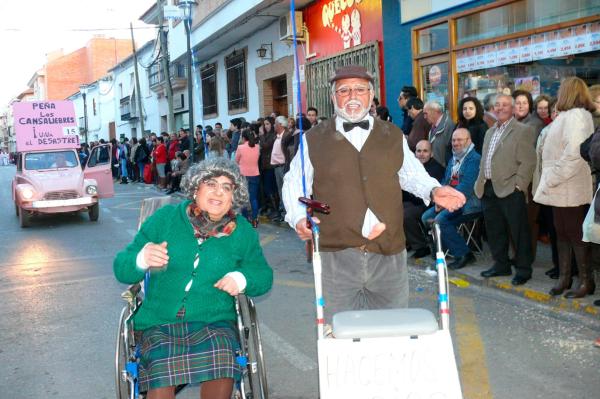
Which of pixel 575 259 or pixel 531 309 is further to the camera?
pixel 575 259

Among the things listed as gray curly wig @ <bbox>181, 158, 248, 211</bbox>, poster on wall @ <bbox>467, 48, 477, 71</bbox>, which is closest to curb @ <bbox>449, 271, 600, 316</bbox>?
gray curly wig @ <bbox>181, 158, 248, 211</bbox>

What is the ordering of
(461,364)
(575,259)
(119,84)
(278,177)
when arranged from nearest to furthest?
(461,364) < (575,259) < (278,177) < (119,84)

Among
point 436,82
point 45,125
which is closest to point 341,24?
point 436,82

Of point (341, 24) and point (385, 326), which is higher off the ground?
point (341, 24)

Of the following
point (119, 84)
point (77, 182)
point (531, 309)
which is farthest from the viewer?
point (119, 84)

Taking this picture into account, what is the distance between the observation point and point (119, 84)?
43.5m

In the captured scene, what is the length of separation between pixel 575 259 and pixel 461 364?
236cm

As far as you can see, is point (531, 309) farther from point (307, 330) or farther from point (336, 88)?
point (336, 88)

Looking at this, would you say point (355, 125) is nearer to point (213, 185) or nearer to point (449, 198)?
point (449, 198)

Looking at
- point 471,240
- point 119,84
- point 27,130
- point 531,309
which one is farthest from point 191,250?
point 119,84

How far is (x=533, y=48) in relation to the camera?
920 centimetres

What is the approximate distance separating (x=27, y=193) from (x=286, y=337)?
918 cm

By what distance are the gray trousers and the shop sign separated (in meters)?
6.05

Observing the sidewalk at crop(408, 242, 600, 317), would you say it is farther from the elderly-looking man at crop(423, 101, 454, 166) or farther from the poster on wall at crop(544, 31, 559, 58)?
the poster on wall at crop(544, 31, 559, 58)
